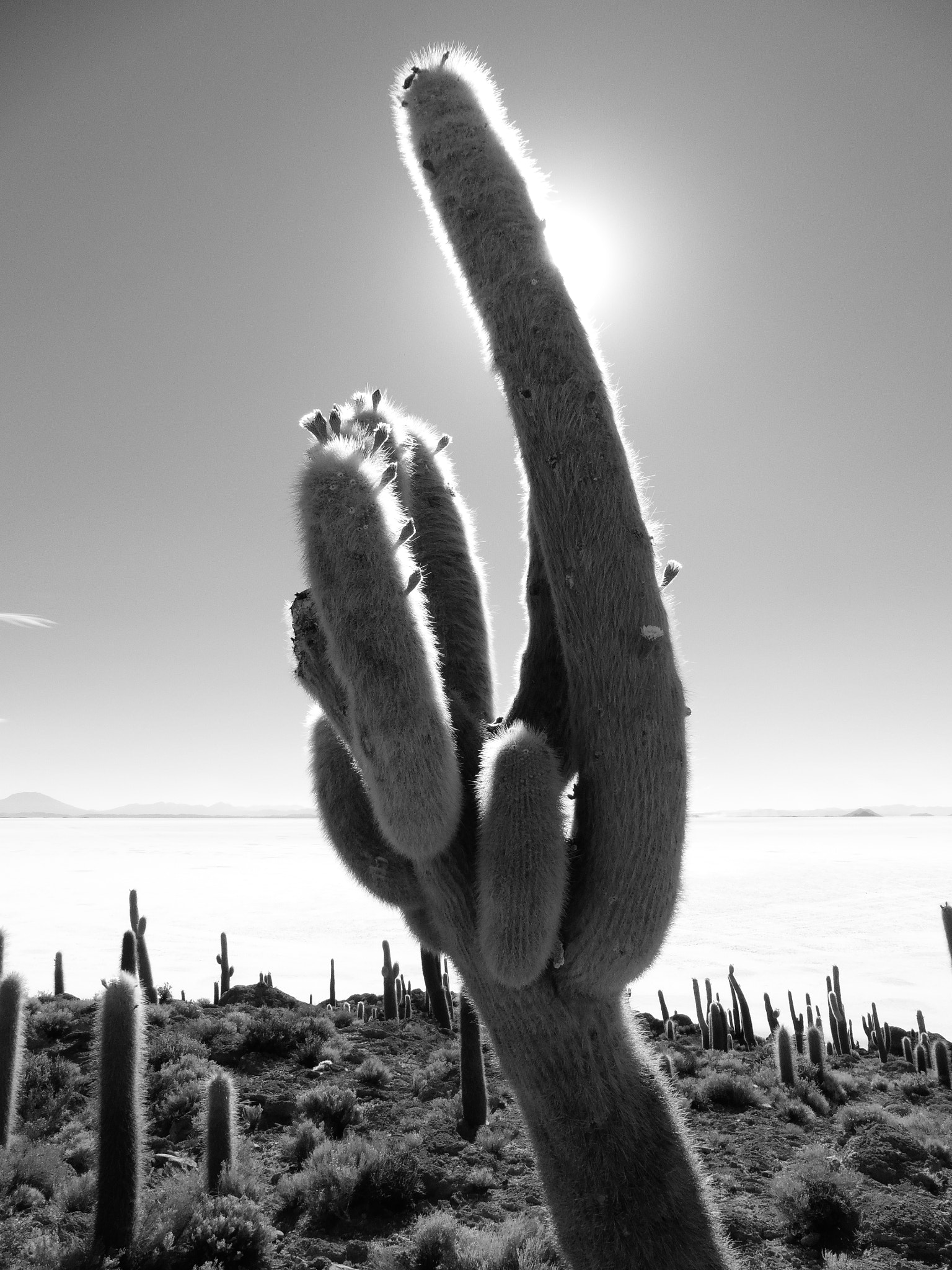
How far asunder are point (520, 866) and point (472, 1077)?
10.7 m

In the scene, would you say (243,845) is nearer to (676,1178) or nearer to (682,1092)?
(682,1092)

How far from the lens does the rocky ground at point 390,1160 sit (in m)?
7.64

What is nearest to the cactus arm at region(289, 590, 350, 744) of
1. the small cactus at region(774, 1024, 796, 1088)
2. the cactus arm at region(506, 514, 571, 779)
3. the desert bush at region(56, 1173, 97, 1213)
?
the cactus arm at region(506, 514, 571, 779)

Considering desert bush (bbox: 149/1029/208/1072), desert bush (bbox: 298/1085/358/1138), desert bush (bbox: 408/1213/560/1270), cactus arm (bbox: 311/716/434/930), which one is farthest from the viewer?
A: desert bush (bbox: 149/1029/208/1072)

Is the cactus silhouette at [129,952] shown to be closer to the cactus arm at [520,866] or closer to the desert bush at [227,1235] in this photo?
the desert bush at [227,1235]

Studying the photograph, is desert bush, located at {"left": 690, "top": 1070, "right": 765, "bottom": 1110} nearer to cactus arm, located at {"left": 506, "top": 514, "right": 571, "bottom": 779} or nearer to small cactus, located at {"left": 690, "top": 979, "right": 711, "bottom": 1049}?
small cactus, located at {"left": 690, "top": 979, "right": 711, "bottom": 1049}

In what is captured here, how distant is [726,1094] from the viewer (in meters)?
14.3

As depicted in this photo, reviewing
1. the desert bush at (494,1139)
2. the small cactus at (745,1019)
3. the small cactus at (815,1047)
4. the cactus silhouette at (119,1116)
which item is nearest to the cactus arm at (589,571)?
the cactus silhouette at (119,1116)

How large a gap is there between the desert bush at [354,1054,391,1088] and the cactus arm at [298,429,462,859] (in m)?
13.2

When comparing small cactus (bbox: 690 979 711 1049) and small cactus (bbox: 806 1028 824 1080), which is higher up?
small cactus (bbox: 806 1028 824 1080)

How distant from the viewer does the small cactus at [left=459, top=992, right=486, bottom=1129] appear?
38.9 ft

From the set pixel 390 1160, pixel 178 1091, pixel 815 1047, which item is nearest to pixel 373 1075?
pixel 178 1091

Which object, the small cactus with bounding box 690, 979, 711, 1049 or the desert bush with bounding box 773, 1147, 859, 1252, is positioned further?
the small cactus with bounding box 690, 979, 711, 1049

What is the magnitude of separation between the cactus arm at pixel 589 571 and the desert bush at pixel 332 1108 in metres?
10.8
